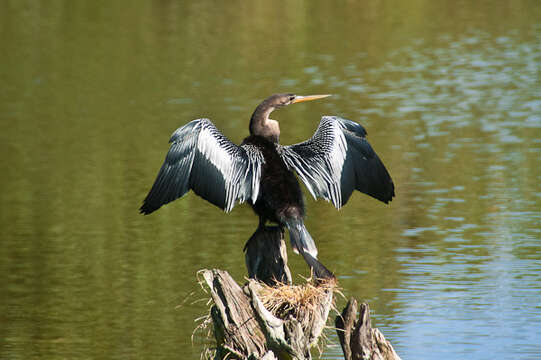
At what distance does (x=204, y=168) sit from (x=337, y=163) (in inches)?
32.1

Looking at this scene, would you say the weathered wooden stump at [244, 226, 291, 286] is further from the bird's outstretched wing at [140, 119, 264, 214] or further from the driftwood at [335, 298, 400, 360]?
the driftwood at [335, 298, 400, 360]

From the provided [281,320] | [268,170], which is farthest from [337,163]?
[281,320]

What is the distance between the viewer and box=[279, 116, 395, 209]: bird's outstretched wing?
6.34 metres

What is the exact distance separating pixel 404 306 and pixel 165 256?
8.83 feet

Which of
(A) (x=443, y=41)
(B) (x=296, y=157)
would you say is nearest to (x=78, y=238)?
(B) (x=296, y=157)

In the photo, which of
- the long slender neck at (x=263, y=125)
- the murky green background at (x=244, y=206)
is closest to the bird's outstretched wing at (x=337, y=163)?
the long slender neck at (x=263, y=125)

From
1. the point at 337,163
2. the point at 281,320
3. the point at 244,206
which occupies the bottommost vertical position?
the point at 244,206

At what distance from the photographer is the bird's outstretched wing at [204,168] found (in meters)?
6.25

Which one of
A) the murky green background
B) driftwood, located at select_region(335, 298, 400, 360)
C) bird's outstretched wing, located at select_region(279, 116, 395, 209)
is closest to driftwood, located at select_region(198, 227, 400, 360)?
driftwood, located at select_region(335, 298, 400, 360)

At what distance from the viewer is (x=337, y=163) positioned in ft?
21.2

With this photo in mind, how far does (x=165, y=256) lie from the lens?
33.4ft

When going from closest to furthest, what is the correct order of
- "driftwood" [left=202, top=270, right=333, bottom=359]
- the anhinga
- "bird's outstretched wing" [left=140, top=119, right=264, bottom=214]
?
1. "driftwood" [left=202, top=270, right=333, bottom=359]
2. the anhinga
3. "bird's outstretched wing" [left=140, top=119, right=264, bottom=214]

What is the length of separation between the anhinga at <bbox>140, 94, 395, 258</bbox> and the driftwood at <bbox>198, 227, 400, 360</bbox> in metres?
0.39

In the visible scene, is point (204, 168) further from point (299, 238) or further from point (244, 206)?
point (244, 206)
